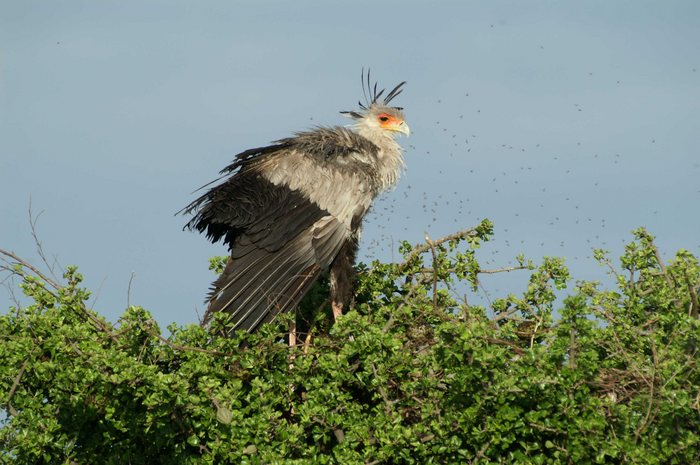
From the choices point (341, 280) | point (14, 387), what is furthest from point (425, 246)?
point (14, 387)

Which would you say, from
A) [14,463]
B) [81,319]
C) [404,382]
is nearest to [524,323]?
[404,382]

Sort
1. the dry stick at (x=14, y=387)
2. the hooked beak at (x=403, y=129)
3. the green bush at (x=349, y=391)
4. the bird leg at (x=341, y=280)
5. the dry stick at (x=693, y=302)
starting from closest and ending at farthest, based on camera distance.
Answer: the green bush at (x=349, y=391) < the dry stick at (x=14, y=387) < the dry stick at (x=693, y=302) < the bird leg at (x=341, y=280) < the hooked beak at (x=403, y=129)

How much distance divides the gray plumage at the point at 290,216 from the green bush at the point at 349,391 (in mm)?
779

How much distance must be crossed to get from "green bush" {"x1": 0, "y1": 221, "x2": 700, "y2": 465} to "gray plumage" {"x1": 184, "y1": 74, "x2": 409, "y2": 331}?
0.78m

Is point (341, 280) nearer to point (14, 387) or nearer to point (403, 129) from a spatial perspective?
point (403, 129)

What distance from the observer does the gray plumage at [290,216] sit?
7094 millimetres

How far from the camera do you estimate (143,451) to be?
5.71 meters

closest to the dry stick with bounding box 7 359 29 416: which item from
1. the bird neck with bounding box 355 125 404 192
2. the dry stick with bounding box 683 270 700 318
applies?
the bird neck with bounding box 355 125 404 192

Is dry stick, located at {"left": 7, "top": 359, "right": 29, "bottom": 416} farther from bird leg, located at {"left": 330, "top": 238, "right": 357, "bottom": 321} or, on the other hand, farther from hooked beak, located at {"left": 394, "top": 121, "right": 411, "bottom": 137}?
hooked beak, located at {"left": 394, "top": 121, "right": 411, "bottom": 137}

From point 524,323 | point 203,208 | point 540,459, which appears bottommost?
point 540,459

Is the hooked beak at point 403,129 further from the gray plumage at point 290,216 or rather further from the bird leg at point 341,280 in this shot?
the bird leg at point 341,280

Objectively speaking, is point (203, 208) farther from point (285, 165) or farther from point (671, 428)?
point (671, 428)

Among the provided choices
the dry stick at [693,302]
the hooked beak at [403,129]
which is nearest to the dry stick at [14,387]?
the dry stick at [693,302]

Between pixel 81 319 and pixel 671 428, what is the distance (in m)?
3.59
